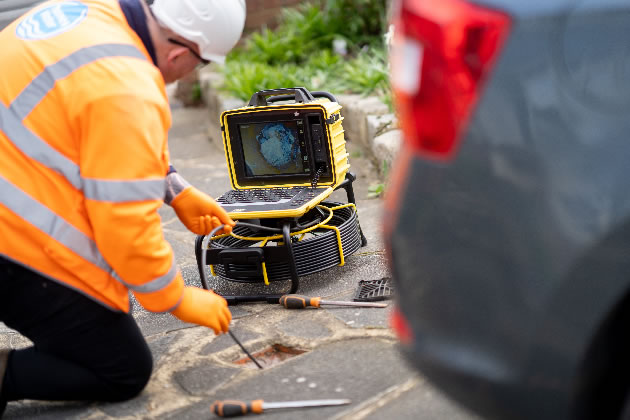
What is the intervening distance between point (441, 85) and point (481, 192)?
218mm

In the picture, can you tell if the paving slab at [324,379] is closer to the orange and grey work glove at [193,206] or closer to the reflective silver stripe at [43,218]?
the reflective silver stripe at [43,218]

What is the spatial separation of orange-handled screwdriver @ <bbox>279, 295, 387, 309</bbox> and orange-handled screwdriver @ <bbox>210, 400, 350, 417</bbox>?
745mm

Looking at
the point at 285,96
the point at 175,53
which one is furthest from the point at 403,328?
the point at 285,96

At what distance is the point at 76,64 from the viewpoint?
234 cm

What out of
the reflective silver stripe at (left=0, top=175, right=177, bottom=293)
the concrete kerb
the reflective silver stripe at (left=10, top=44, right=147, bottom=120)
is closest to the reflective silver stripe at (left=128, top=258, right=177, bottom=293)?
the reflective silver stripe at (left=0, top=175, right=177, bottom=293)

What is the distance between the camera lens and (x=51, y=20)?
251cm

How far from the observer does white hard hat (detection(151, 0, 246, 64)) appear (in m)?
2.58

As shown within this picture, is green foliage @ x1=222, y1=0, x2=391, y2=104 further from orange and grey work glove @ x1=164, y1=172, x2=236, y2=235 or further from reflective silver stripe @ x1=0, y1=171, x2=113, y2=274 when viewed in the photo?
reflective silver stripe @ x1=0, y1=171, x2=113, y2=274

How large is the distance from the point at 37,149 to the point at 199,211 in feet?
2.73

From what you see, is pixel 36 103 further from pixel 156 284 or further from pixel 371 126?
pixel 371 126

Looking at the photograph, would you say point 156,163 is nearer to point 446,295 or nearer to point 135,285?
point 135,285

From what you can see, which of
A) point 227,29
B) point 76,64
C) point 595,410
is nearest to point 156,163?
point 76,64

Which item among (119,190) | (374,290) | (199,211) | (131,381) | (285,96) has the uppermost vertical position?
(119,190)

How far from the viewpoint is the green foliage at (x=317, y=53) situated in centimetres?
654
